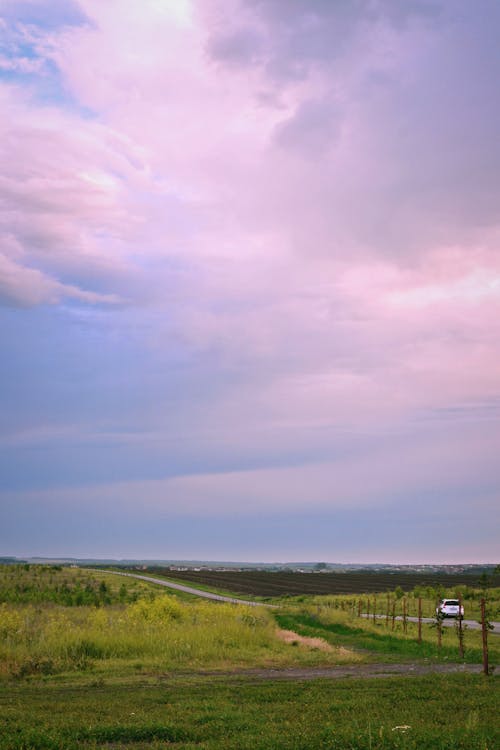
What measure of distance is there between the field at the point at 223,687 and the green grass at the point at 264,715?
30 millimetres

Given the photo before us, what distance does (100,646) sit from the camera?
1007 inches

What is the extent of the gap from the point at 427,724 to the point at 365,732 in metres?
1.63

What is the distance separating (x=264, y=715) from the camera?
41.5 ft

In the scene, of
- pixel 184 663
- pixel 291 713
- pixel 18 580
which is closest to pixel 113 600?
pixel 18 580

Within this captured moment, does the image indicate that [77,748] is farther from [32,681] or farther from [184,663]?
[184,663]

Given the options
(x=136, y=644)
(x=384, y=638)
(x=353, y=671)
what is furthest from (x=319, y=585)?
(x=353, y=671)

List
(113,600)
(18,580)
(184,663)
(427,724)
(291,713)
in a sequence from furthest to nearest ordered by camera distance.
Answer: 1. (18,580)
2. (113,600)
3. (184,663)
4. (291,713)
5. (427,724)

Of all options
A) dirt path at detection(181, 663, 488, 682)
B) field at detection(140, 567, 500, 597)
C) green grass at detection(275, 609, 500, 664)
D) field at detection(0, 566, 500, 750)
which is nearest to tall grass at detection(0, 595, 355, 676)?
field at detection(0, 566, 500, 750)

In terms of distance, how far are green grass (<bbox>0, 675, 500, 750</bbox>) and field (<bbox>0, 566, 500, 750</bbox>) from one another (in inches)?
1.2

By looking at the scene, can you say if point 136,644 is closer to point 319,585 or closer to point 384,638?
point 384,638

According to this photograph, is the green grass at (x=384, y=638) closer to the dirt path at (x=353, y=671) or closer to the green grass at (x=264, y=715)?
the dirt path at (x=353, y=671)

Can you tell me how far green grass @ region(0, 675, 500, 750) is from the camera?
33.1 ft

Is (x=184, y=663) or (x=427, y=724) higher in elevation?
(x=427, y=724)

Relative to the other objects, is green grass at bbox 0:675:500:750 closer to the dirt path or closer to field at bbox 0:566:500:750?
field at bbox 0:566:500:750
